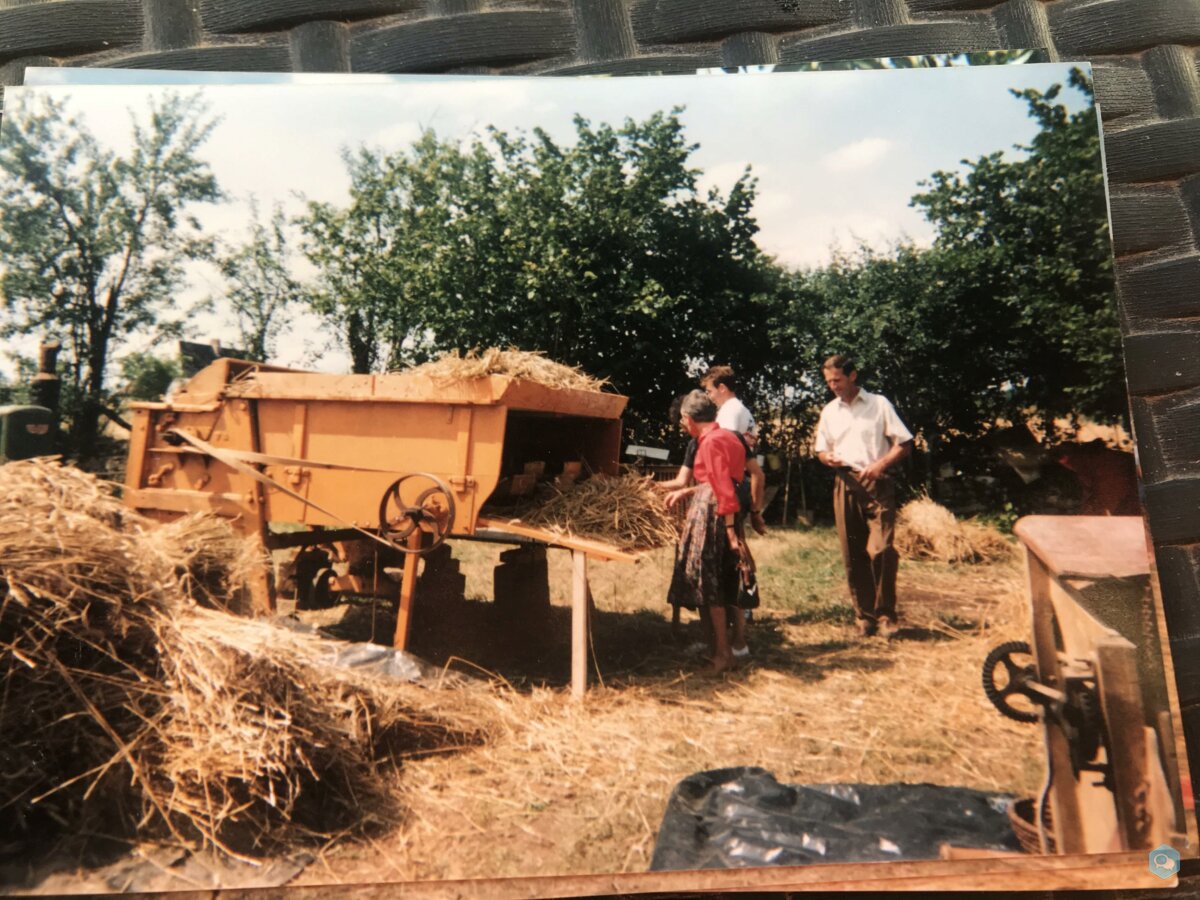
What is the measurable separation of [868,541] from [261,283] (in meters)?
1.79

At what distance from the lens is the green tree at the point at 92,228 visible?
214cm

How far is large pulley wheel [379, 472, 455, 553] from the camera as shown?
212 centimetres

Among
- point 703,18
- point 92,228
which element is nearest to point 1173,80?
point 703,18

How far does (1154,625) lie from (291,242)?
2560 millimetres

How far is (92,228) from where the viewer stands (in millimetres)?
2180

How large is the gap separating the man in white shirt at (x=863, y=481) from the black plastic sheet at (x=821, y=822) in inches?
16.7

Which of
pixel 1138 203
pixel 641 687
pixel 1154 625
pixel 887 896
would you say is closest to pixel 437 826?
pixel 641 687

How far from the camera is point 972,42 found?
2424 millimetres

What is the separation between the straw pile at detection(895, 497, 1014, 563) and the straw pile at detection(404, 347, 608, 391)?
916 mm

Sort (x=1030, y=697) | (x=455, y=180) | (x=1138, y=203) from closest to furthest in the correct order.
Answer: (x=1030, y=697) → (x=455, y=180) → (x=1138, y=203)

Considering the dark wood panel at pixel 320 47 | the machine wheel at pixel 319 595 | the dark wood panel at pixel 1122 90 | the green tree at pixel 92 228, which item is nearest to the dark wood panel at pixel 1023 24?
the dark wood panel at pixel 1122 90

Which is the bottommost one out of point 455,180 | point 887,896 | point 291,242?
point 887,896

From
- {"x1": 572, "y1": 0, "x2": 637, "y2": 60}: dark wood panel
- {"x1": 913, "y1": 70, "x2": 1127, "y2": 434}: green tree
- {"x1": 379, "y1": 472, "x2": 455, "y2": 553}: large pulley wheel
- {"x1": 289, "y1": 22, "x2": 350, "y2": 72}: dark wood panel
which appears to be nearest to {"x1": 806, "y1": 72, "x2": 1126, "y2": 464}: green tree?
{"x1": 913, "y1": 70, "x2": 1127, "y2": 434}: green tree

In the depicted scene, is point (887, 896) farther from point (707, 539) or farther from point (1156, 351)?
point (1156, 351)
